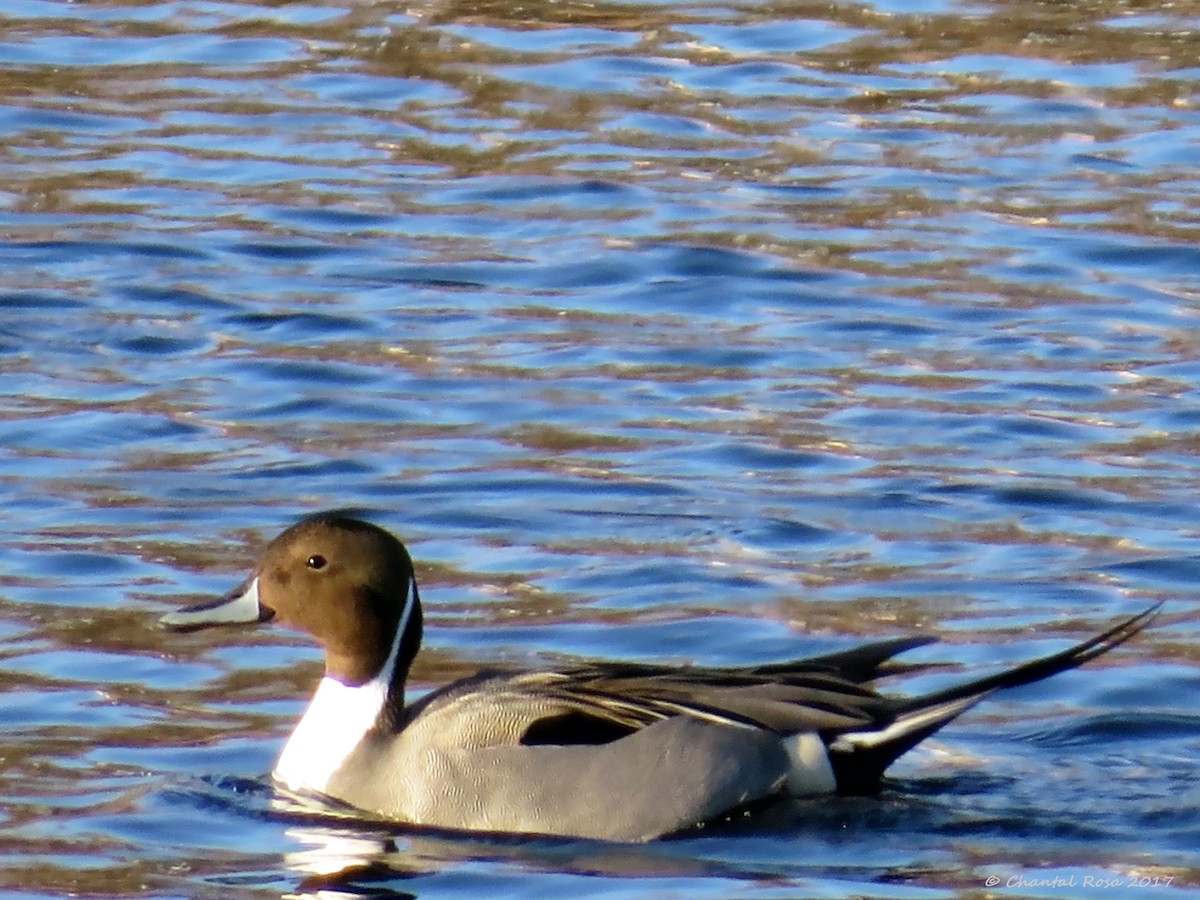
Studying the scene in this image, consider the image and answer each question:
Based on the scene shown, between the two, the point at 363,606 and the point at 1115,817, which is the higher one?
the point at 363,606

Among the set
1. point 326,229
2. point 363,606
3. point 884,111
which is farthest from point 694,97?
point 363,606

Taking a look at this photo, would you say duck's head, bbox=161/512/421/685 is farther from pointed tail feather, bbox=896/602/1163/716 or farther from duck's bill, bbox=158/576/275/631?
pointed tail feather, bbox=896/602/1163/716

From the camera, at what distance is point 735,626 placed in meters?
8.53

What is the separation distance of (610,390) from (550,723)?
3.77 metres

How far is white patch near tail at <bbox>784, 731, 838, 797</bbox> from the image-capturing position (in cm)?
735

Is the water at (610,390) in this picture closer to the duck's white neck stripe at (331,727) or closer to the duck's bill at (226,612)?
the duck's white neck stripe at (331,727)

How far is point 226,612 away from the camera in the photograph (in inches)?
298

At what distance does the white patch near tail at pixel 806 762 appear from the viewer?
7352 millimetres

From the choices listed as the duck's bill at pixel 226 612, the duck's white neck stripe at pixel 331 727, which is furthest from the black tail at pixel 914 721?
the duck's bill at pixel 226 612

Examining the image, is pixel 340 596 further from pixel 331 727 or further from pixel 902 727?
pixel 902 727

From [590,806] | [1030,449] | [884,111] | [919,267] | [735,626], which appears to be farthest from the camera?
[884,111]

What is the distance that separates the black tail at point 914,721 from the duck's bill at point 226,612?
152cm

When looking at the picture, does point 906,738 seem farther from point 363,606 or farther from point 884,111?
point 884,111

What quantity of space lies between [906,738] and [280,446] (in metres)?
3.53
